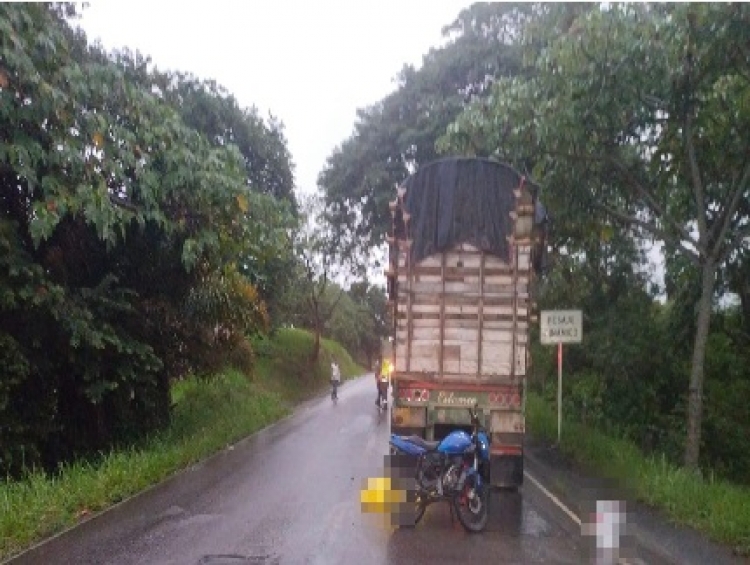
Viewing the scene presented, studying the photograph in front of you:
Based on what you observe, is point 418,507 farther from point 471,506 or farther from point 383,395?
point 383,395

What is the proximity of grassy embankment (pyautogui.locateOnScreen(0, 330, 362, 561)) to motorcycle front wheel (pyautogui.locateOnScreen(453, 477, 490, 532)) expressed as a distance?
4221 millimetres

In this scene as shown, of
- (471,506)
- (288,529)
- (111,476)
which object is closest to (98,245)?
(111,476)

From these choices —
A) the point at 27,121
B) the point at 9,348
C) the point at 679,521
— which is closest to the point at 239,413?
the point at 9,348

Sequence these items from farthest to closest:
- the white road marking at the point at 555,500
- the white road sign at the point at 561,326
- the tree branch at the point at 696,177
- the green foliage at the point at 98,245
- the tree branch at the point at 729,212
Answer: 1. the white road sign at the point at 561,326
2. the tree branch at the point at 696,177
3. the tree branch at the point at 729,212
4. the green foliage at the point at 98,245
5. the white road marking at the point at 555,500

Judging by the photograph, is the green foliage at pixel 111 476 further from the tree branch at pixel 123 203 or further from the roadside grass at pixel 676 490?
the roadside grass at pixel 676 490

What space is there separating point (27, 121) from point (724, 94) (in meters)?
9.18

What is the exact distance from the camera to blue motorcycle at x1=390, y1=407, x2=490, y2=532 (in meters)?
8.89

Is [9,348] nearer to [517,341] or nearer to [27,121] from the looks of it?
[27,121]

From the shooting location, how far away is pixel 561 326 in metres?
15.8

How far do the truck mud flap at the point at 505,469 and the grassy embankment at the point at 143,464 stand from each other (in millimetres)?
4731

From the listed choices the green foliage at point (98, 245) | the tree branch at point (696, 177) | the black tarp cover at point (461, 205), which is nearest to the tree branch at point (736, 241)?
the tree branch at point (696, 177)

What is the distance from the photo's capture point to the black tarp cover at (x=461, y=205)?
11.3 metres

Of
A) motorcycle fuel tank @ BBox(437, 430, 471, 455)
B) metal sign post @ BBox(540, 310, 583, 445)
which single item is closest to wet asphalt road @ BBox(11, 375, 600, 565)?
motorcycle fuel tank @ BBox(437, 430, 471, 455)

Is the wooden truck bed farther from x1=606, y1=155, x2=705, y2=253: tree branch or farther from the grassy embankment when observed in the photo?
the grassy embankment
